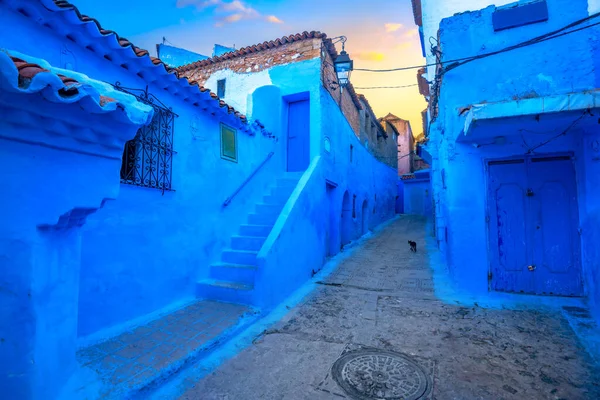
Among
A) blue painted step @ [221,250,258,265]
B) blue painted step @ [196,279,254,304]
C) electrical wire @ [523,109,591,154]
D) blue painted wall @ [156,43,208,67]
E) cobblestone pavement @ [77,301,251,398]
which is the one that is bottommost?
cobblestone pavement @ [77,301,251,398]

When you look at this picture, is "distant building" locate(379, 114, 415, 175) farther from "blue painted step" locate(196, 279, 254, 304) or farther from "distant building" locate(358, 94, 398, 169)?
"blue painted step" locate(196, 279, 254, 304)

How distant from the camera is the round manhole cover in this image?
9.98ft

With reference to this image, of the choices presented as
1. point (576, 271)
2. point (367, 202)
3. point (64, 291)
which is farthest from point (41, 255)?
point (367, 202)

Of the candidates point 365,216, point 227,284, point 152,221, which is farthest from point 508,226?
point 365,216

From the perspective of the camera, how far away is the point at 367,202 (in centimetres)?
1465

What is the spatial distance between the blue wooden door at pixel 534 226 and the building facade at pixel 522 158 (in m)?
0.02

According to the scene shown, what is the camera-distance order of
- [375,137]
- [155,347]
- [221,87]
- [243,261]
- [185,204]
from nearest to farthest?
[155,347], [185,204], [243,261], [221,87], [375,137]

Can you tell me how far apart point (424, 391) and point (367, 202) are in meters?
11.9

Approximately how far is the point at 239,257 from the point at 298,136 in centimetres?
496

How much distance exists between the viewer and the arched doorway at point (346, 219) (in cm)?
1115

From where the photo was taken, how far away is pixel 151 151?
4715 millimetres

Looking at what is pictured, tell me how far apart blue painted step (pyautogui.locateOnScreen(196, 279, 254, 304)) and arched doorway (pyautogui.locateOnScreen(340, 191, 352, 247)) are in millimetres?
6211

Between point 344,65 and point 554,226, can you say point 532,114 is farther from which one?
point 344,65

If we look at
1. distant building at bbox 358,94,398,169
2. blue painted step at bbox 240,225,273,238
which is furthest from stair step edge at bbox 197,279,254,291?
distant building at bbox 358,94,398,169
